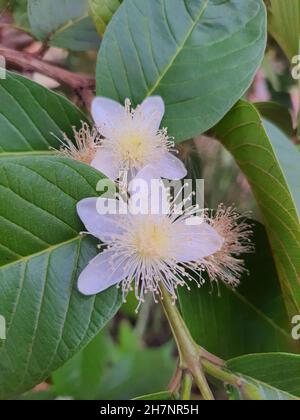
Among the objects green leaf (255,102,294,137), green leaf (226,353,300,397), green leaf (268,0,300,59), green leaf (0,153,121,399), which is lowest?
green leaf (226,353,300,397)

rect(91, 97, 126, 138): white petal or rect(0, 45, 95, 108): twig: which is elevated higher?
rect(0, 45, 95, 108): twig

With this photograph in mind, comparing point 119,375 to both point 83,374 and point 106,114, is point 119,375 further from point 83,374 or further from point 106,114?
point 106,114

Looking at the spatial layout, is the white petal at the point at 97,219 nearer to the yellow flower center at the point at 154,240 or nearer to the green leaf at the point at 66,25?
the yellow flower center at the point at 154,240

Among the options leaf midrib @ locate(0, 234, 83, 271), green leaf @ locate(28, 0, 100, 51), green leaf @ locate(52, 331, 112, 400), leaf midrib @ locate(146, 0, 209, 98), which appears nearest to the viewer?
leaf midrib @ locate(0, 234, 83, 271)

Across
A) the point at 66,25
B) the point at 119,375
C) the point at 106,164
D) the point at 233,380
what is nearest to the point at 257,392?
the point at 233,380

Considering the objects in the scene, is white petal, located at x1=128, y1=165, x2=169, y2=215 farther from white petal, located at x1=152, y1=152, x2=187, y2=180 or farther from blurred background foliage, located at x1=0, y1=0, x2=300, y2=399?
blurred background foliage, located at x1=0, y1=0, x2=300, y2=399

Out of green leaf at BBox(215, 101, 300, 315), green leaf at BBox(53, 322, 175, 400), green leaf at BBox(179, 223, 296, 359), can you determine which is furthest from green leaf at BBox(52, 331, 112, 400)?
green leaf at BBox(215, 101, 300, 315)

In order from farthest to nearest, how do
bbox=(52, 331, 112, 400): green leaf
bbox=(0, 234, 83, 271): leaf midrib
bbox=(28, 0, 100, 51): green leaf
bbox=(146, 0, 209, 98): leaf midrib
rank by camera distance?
bbox=(52, 331, 112, 400): green leaf < bbox=(28, 0, 100, 51): green leaf < bbox=(146, 0, 209, 98): leaf midrib < bbox=(0, 234, 83, 271): leaf midrib
